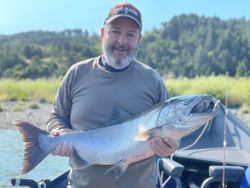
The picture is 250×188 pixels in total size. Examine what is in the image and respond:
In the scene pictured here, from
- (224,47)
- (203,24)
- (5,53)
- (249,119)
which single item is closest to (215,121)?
(249,119)

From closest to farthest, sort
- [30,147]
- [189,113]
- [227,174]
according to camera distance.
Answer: [189,113] → [30,147] → [227,174]

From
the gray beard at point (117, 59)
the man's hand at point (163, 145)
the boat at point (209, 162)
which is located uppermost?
the gray beard at point (117, 59)

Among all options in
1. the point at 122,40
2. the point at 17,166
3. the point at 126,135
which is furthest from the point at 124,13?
the point at 17,166

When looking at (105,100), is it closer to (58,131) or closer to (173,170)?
(58,131)

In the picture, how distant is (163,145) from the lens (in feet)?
13.1

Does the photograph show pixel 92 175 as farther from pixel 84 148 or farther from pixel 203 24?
pixel 203 24

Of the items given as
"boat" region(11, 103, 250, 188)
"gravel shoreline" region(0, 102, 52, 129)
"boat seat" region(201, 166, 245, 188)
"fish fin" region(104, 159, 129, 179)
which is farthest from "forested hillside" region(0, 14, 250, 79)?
"fish fin" region(104, 159, 129, 179)

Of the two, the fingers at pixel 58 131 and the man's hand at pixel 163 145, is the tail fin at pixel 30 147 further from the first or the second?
the man's hand at pixel 163 145

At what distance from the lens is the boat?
5.86 metres

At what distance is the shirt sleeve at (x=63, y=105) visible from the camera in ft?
14.9

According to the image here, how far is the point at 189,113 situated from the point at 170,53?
9626 centimetres

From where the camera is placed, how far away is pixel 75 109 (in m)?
4.47

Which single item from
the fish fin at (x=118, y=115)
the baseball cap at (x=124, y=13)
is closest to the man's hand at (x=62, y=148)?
the fish fin at (x=118, y=115)

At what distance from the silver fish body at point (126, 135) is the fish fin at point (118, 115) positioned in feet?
0.14
